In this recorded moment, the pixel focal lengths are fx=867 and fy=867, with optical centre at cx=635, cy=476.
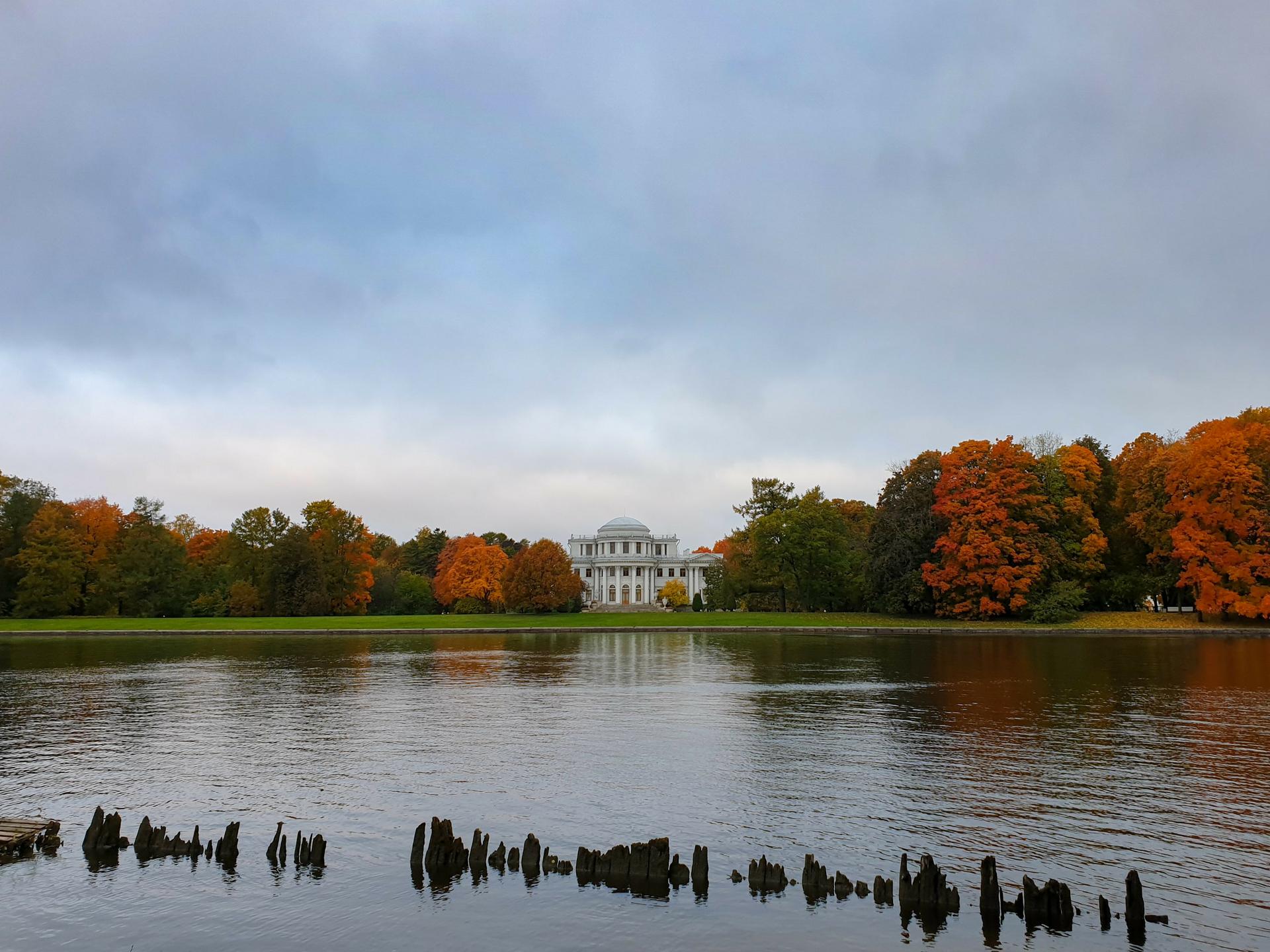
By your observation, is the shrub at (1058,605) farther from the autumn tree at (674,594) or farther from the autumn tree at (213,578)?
the autumn tree at (213,578)

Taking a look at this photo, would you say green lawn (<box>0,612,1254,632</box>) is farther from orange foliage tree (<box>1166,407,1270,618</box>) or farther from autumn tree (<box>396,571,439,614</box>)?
autumn tree (<box>396,571,439,614</box>)

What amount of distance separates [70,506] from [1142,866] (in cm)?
10477

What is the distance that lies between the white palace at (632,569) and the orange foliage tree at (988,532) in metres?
75.0

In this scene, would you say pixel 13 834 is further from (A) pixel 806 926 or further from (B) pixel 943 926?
(B) pixel 943 926

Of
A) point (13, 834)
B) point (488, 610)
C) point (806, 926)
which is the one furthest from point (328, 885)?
point (488, 610)

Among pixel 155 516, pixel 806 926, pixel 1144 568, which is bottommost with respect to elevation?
pixel 806 926

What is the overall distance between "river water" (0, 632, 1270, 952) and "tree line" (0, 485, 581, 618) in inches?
2176

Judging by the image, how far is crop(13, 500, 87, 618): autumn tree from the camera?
8188cm

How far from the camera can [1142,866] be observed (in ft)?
38.9

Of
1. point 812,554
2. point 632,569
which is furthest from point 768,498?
point 632,569

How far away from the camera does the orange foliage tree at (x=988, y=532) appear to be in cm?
6762

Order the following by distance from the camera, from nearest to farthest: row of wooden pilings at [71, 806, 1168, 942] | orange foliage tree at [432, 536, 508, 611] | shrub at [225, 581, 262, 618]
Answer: row of wooden pilings at [71, 806, 1168, 942]
shrub at [225, 581, 262, 618]
orange foliage tree at [432, 536, 508, 611]

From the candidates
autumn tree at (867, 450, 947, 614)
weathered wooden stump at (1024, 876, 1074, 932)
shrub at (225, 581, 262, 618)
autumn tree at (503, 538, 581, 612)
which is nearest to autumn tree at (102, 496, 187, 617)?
shrub at (225, 581, 262, 618)

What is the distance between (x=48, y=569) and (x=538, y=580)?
4663 centimetres
